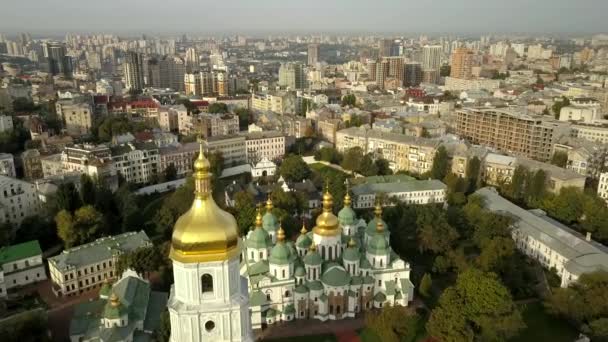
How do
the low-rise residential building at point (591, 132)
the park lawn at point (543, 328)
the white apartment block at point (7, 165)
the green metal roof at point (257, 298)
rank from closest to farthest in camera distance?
the park lawn at point (543, 328) → the green metal roof at point (257, 298) → the white apartment block at point (7, 165) → the low-rise residential building at point (591, 132)

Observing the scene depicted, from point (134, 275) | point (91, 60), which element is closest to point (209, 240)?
point (134, 275)

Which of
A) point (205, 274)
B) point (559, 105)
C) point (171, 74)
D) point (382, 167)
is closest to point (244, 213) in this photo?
point (382, 167)

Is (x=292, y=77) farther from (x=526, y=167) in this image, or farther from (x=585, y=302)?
(x=585, y=302)

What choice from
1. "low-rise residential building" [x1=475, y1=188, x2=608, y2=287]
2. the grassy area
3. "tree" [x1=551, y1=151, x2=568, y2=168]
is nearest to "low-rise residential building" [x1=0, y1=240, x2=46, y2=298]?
the grassy area

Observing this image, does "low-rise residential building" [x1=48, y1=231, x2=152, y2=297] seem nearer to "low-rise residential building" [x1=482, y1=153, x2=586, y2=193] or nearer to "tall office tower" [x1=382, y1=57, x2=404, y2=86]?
"low-rise residential building" [x1=482, y1=153, x2=586, y2=193]

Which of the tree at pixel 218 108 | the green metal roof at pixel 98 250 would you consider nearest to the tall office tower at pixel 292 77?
the tree at pixel 218 108

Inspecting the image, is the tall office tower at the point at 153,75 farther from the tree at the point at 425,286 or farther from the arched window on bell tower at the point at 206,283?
the arched window on bell tower at the point at 206,283
